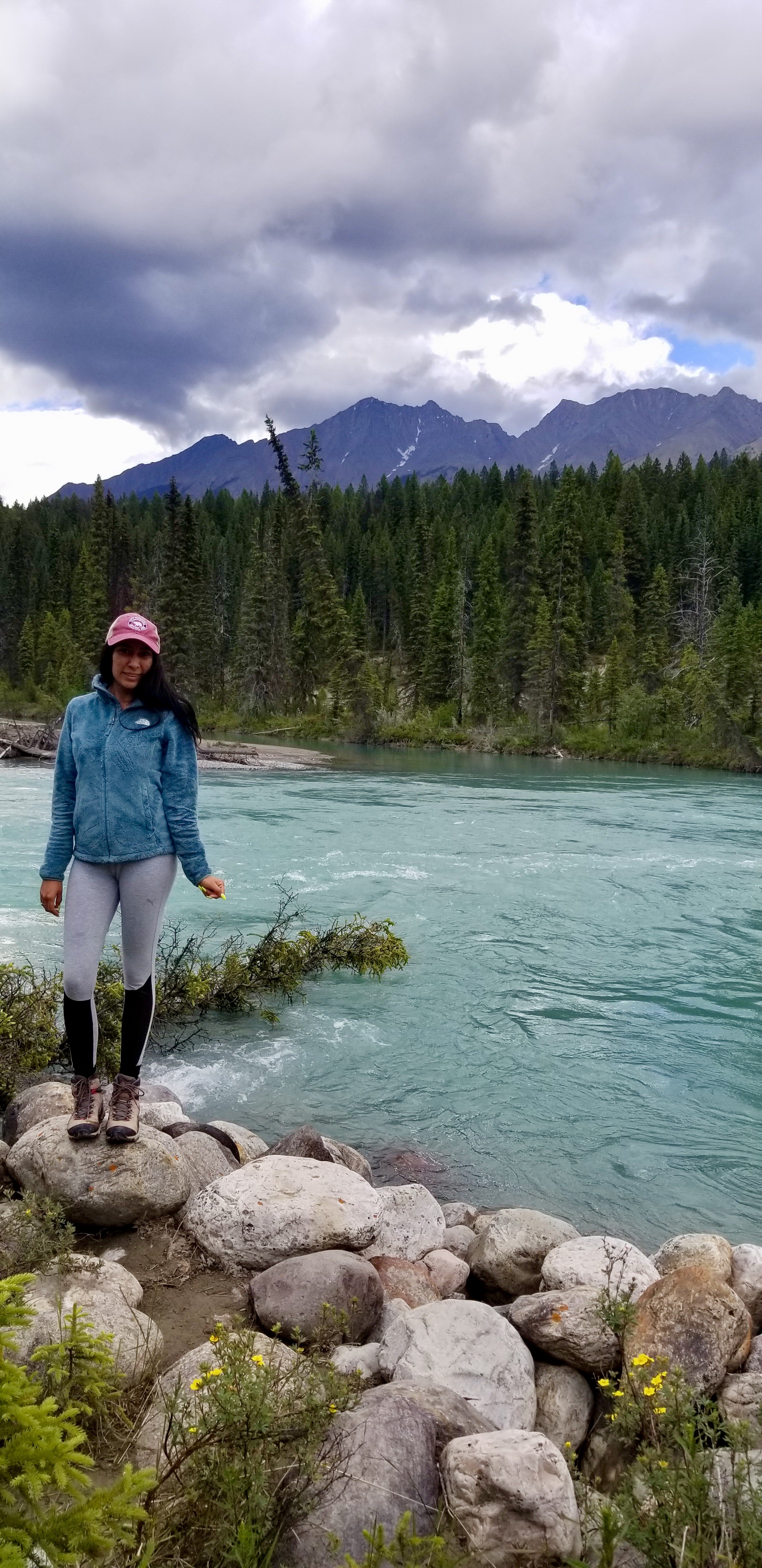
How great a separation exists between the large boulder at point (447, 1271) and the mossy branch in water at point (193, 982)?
127 inches

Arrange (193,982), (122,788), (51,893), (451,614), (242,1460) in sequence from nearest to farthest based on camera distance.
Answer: (242,1460), (122,788), (51,893), (193,982), (451,614)

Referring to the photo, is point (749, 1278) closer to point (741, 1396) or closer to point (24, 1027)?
point (741, 1396)

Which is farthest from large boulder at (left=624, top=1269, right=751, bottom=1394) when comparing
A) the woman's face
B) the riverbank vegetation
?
the riverbank vegetation

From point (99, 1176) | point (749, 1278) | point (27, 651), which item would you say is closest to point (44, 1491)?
point (99, 1176)

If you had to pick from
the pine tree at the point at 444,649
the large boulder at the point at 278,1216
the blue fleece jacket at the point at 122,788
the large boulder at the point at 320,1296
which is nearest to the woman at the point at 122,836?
the blue fleece jacket at the point at 122,788

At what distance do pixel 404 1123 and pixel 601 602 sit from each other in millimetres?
77270

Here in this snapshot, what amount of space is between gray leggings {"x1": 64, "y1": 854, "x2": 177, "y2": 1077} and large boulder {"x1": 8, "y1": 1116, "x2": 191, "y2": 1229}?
0.36 metres

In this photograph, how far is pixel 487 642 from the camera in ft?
230

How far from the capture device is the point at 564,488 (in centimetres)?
7531

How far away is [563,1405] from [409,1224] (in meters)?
1.90

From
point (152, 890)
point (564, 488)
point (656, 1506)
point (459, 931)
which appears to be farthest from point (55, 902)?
point (564, 488)

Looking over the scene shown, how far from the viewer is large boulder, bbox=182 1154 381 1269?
4.63 meters

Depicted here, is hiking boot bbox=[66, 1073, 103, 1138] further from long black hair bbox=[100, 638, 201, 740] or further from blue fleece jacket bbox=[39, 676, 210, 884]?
long black hair bbox=[100, 638, 201, 740]

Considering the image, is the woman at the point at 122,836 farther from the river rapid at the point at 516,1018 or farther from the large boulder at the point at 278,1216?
the river rapid at the point at 516,1018
